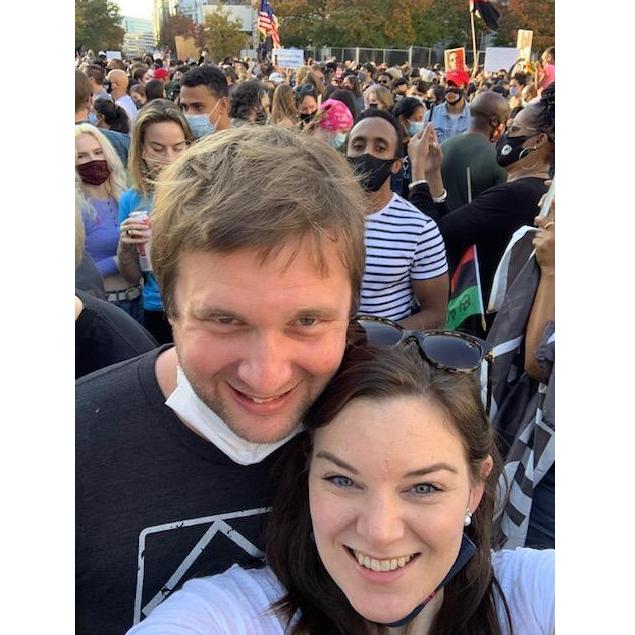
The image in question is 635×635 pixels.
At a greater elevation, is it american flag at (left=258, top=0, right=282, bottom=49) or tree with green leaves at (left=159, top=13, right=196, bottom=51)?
tree with green leaves at (left=159, top=13, right=196, bottom=51)

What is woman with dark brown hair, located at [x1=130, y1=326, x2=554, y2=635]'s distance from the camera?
1.43 metres

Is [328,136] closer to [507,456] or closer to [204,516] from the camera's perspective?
[507,456]

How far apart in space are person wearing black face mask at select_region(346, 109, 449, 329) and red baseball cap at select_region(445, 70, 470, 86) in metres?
7.38

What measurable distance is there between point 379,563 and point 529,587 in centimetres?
41

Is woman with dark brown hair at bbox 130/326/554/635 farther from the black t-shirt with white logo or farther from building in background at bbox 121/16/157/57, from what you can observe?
building in background at bbox 121/16/157/57

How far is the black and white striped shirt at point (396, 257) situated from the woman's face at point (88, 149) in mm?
1872

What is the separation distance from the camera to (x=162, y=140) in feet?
13.7

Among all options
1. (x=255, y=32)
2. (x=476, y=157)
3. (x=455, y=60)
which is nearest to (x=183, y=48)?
(x=255, y=32)

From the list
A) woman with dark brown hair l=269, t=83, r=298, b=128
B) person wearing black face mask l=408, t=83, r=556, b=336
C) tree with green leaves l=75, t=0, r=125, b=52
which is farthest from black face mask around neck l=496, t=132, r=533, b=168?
tree with green leaves l=75, t=0, r=125, b=52

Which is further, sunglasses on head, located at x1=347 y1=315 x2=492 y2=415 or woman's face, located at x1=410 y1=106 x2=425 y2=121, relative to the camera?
woman's face, located at x1=410 y1=106 x2=425 y2=121

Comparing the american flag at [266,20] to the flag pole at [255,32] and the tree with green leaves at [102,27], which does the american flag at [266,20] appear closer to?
the flag pole at [255,32]

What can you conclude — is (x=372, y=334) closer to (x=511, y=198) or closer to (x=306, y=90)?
(x=511, y=198)

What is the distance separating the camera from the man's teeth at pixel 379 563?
4.68ft

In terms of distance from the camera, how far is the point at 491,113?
542 centimetres
